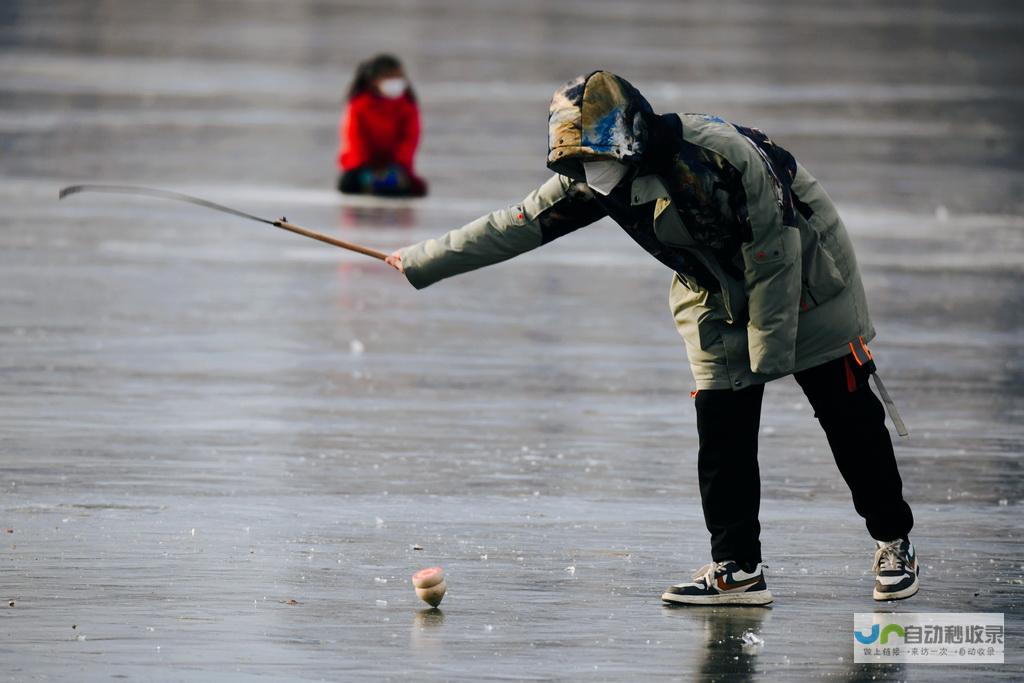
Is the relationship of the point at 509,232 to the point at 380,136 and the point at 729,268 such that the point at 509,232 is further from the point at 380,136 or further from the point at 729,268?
the point at 380,136

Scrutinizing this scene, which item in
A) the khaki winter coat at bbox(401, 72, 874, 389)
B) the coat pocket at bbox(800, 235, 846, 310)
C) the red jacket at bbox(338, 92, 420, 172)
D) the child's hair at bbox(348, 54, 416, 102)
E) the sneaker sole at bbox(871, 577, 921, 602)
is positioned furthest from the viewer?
the child's hair at bbox(348, 54, 416, 102)

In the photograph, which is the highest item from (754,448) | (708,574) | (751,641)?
(754,448)

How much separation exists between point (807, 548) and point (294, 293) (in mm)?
6093

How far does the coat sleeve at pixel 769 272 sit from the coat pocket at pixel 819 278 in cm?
11

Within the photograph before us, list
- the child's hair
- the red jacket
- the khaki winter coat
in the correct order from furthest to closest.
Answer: the child's hair < the red jacket < the khaki winter coat

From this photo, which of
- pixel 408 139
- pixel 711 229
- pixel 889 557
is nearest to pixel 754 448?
pixel 889 557

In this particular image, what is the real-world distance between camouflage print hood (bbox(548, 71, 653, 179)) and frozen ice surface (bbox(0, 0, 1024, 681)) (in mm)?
1269

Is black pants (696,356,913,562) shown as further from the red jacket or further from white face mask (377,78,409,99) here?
white face mask (377,78,409,99)

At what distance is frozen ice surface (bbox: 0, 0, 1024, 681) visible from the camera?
6.44 metres

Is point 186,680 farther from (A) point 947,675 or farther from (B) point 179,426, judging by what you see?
(B) point 179,426

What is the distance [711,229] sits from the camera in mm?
6504

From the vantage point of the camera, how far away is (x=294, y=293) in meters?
13.2

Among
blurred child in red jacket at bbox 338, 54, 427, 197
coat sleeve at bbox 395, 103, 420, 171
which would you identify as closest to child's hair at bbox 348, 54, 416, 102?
blurred child in red jacket at bbox 338, 54, 427, 197
